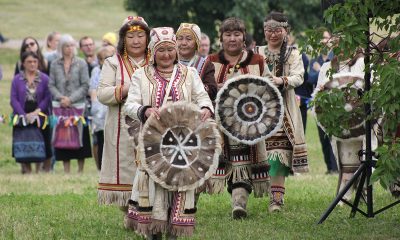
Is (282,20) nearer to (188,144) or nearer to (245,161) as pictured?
(245,161)

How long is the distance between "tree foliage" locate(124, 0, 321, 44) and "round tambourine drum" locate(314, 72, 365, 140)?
24842 mm

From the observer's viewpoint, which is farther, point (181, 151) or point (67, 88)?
point (67, 88)

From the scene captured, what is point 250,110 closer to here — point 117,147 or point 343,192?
point 343,192

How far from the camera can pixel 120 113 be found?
1009 centimetres

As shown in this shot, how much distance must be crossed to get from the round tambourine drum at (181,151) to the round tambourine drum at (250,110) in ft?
6.08

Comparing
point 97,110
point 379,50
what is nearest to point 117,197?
point 379,50

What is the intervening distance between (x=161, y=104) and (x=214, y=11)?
29565mm

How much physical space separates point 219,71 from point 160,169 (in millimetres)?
2580

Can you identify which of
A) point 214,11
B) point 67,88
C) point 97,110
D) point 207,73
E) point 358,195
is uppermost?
point 214,11

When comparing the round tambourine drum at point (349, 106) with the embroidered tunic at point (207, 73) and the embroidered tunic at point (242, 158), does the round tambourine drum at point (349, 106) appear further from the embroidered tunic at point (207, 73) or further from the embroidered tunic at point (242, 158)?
the embroidered tunic at point (207, 73)

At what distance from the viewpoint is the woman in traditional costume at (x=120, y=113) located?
10016 mm

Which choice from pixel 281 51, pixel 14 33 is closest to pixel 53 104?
pixel 281 51

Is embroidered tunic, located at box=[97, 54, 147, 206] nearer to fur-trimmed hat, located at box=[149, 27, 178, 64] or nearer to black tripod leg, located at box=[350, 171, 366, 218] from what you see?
fur-trimmed hat, located at box=[149, 27, 178, 64]

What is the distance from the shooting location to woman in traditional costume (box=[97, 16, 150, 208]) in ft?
32.9
